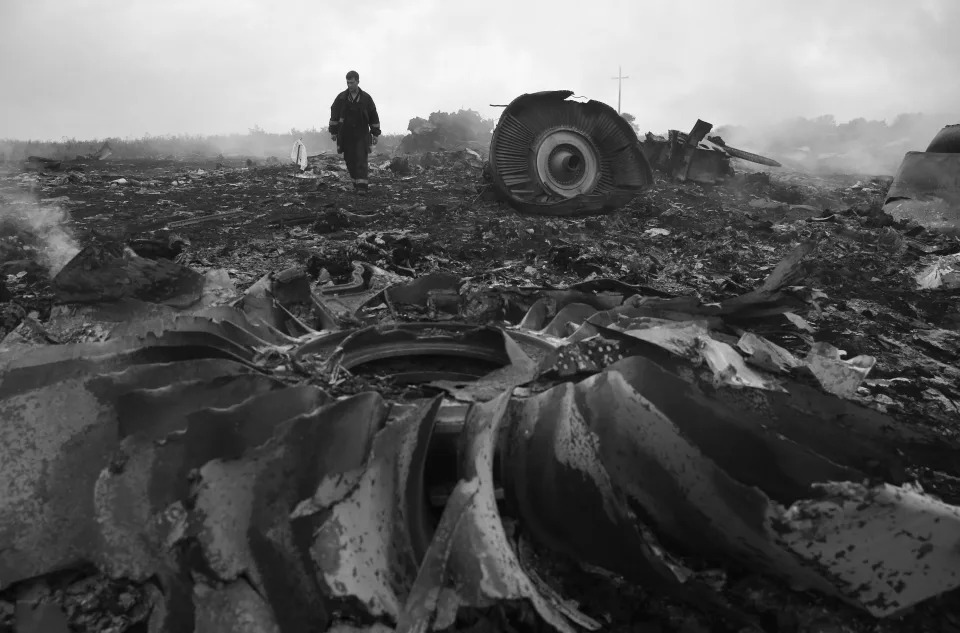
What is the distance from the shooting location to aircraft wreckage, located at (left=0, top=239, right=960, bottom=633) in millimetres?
1271

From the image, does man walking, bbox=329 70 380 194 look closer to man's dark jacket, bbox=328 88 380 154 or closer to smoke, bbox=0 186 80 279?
man's dark jacket, bbox=328 88 380 154

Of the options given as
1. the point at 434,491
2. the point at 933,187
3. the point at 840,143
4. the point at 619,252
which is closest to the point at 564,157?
the point at 619,252

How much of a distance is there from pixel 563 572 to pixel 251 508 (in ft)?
2.79

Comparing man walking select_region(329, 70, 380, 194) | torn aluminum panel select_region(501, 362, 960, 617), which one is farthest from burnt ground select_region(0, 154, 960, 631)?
man walking select_region(329, 70, 380, 194)

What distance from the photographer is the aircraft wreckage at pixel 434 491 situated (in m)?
1.27

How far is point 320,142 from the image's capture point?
31047mm

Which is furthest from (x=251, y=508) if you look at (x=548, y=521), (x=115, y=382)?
(x=548, y=521)

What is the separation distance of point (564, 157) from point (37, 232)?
671 centimetres

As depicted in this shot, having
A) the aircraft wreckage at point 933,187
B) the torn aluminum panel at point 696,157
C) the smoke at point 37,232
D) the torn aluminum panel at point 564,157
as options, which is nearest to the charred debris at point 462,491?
the smoke at point 37,232

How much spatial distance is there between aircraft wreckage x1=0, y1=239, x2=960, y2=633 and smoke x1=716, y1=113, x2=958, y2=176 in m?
24.0

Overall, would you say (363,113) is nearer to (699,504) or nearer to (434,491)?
(434,491)

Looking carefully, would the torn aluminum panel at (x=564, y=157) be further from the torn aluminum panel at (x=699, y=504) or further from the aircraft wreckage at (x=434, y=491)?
the torn aluminum panel at (x=699, y=504)

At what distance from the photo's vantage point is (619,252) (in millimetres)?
6223

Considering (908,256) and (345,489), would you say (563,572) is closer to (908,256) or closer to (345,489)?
(345,489)
